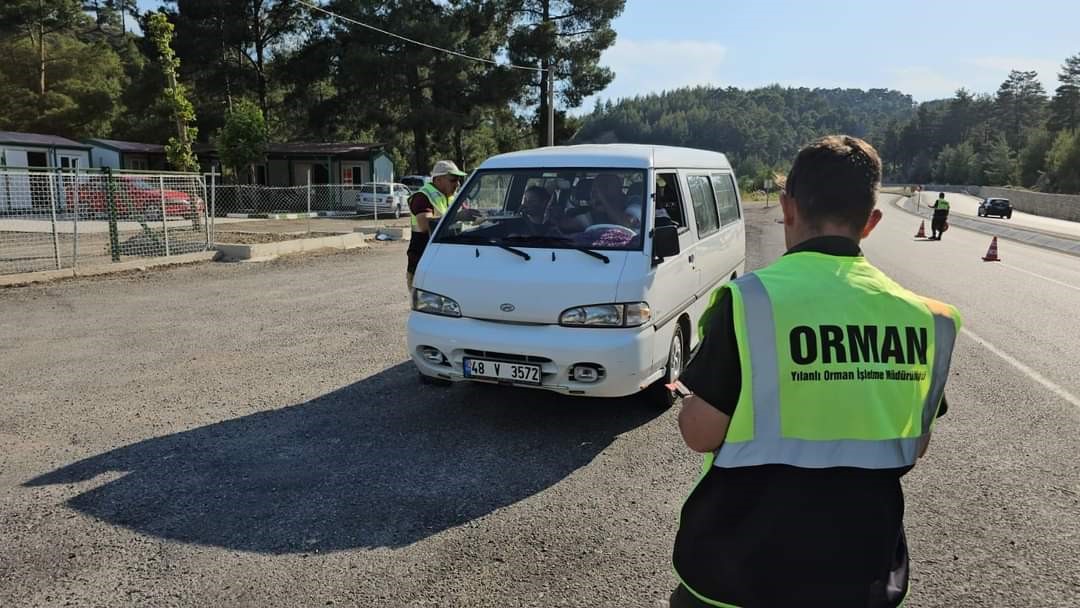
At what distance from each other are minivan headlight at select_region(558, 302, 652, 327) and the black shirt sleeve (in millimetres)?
3189

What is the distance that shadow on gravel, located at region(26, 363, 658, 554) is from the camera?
3699mm

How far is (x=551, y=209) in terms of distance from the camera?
577 cm

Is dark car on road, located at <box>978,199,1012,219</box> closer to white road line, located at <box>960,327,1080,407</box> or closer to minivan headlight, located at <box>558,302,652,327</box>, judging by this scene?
white road line, located at <box>960,327,1080,407</box>

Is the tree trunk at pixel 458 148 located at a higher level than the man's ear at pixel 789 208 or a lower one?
higher

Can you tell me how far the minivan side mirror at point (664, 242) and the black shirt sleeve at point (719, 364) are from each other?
3513 mm

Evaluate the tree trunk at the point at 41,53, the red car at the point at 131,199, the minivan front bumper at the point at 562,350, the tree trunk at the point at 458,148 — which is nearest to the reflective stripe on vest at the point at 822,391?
the minivan front bumper at the point at 562,350

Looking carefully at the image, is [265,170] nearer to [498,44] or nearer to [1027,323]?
[498,44]

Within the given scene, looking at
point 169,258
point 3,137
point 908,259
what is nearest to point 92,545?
point 169,258

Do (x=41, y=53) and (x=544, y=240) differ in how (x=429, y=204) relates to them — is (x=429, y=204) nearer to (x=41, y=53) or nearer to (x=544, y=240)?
(x=544, y=240)

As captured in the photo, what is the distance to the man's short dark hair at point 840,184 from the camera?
164 centimetres

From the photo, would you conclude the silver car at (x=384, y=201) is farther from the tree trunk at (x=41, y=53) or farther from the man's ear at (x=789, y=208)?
the man's ear at (x=789, y=208)

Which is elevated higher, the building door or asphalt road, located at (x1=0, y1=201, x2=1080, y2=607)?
the building door

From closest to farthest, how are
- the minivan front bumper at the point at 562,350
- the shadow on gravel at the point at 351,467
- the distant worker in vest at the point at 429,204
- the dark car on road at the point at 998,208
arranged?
the shadow on gravel at the point at 351,467, the minivan front bumper at the point at 562,350, the distant worker in vest at the point at 429,204, the dark car on road at the point at 998,208

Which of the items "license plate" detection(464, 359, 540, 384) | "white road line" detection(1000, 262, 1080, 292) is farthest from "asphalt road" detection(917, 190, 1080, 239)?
"license plate" detection(464, 359, 540, 384)
